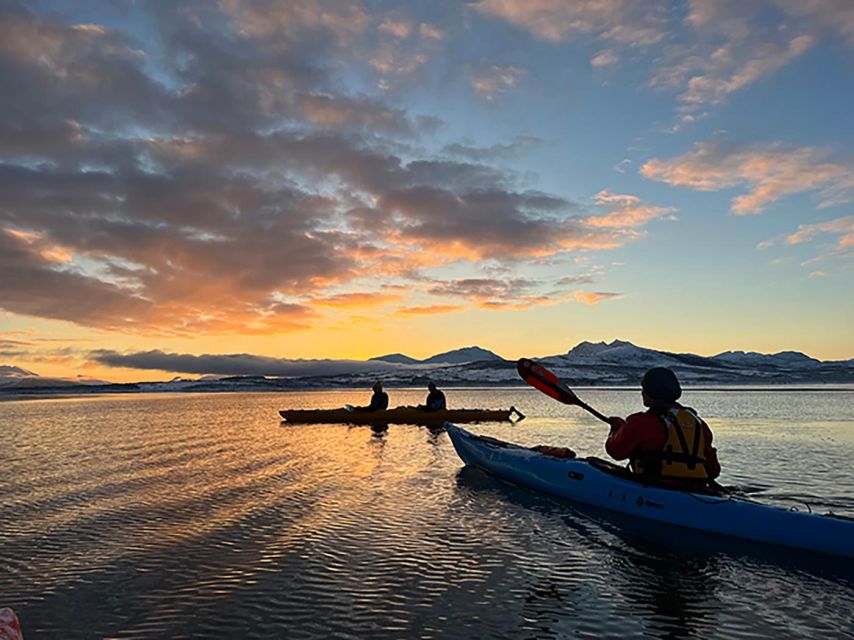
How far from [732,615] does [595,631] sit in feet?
6.16

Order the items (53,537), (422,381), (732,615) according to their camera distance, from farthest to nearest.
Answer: (422,381) → (53,537) → (732,615)

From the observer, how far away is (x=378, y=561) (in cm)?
862

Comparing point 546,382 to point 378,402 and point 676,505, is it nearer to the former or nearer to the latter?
point 676,505

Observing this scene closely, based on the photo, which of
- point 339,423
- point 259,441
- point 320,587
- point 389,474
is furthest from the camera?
point 339,423

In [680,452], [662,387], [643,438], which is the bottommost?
[680,452]

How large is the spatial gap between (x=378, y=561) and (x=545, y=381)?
870 centimetres

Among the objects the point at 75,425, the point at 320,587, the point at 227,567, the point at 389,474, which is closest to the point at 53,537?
the point at 227,567

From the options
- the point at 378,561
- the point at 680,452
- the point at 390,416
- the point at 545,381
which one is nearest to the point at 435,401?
the point at 390,416

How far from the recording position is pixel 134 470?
1714 cm

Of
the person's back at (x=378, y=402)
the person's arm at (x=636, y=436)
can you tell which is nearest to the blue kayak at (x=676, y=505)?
the person's arm at (x=636, y=436)

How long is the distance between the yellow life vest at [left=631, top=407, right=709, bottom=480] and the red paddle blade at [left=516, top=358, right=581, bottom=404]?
14.9 feet

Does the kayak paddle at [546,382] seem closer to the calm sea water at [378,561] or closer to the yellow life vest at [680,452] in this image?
the calm sea water at [378,561]

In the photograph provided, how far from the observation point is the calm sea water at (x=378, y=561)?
21.5 ft

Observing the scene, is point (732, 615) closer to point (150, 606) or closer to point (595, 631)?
point (595, 631)
